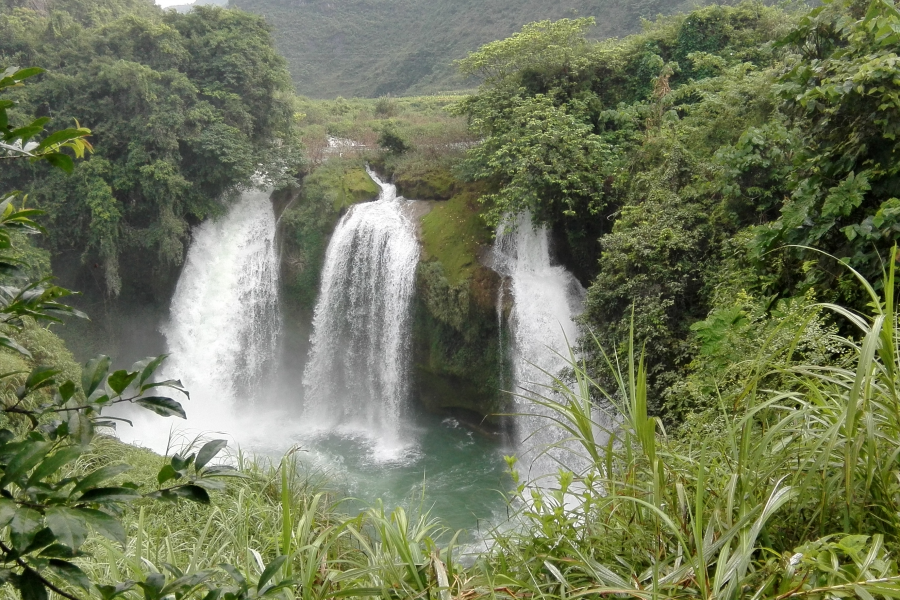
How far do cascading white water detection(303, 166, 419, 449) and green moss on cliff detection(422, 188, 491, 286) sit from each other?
1.27ft

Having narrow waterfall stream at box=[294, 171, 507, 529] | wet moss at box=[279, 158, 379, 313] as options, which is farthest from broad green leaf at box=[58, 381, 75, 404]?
wet moss at box=[279, 158, 379, 313]

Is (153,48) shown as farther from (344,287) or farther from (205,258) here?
(344,287)

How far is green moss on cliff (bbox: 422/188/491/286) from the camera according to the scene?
10.4 m

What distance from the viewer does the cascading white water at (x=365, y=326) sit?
11.0 metres

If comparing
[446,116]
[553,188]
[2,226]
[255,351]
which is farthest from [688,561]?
[446,116]

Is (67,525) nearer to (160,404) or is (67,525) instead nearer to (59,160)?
(160,404)

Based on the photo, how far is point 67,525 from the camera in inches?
34.9

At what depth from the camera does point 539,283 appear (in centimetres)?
993

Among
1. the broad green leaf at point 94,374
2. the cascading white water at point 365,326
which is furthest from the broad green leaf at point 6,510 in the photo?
the cascading white water at point 365,326

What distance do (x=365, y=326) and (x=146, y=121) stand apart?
6.14m

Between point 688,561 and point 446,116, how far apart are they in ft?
58.2

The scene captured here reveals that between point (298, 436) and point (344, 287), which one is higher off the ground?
point (344, 287)

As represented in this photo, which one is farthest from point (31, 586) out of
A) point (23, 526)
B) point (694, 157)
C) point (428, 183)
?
point (428, 183)

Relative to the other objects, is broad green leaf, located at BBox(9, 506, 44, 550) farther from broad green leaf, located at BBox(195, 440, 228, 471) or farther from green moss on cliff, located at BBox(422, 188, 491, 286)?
green moss on cliff, located at BBox(422, 188, 491, 286)
